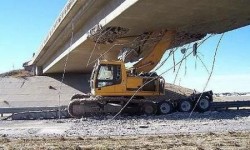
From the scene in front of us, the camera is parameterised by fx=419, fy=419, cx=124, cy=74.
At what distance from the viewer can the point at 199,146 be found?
855cm

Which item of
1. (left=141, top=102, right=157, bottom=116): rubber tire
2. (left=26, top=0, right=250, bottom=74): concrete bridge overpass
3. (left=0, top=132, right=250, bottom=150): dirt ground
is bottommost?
(left=0, top=132, right=250, bottom=150): dirt ground

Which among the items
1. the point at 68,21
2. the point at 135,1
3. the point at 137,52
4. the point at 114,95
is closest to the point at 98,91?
the point at 114,95

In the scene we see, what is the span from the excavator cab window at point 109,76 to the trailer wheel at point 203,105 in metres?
3.73

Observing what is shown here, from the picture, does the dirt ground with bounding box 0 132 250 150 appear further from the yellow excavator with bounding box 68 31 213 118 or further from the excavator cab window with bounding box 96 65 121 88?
the excavator cab window with bounding box 96 65 121 88

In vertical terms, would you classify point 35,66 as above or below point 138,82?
above

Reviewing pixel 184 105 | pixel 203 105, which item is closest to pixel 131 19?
pixel 184 105

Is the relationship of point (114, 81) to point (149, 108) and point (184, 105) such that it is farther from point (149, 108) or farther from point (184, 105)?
point (184, 105)

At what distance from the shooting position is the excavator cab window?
18562mm

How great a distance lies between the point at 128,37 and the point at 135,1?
20.9 ft

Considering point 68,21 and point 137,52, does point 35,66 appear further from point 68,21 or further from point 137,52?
point 137,52

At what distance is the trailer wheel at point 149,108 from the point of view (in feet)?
59.6

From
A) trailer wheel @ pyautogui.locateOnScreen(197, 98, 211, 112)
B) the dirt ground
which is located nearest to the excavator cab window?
trailer wheel @ pyautogui.locateOnScreen(197, 98, 211, 112)

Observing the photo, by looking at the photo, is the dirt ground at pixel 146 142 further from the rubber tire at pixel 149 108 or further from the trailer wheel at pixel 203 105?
the trailer wheel at pixel 203 105

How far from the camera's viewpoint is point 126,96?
60.9 ft
